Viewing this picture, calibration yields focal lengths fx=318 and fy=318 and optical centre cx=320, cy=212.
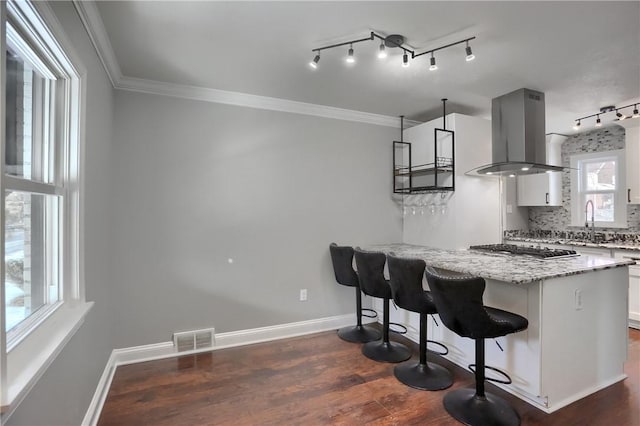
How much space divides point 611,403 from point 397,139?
3.19 meters

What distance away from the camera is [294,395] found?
2379 mm

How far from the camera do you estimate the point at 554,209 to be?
16.3 feet

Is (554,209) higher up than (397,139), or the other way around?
(397,139)

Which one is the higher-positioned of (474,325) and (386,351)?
(474,325)

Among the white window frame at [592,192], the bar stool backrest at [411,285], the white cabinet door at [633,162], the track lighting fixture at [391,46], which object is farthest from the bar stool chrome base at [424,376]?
the white cabinet door at [633,162]

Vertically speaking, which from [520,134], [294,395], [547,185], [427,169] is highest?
[520,134]

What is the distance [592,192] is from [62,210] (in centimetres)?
601

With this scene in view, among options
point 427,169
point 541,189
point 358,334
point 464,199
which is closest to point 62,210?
point 358,334

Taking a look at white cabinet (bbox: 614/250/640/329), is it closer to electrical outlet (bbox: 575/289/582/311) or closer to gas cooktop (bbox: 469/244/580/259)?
gas cooktop (bbox: 469/244/580/259)

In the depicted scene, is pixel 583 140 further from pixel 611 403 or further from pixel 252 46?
pixel 252 46

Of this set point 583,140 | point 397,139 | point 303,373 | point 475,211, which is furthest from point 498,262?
point 583,140

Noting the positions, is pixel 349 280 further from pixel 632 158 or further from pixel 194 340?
pixel 632 158

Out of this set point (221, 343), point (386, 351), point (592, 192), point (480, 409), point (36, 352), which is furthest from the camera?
point (592, 192)

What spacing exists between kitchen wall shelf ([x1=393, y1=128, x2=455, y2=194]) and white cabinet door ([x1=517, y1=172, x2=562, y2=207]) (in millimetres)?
1967
